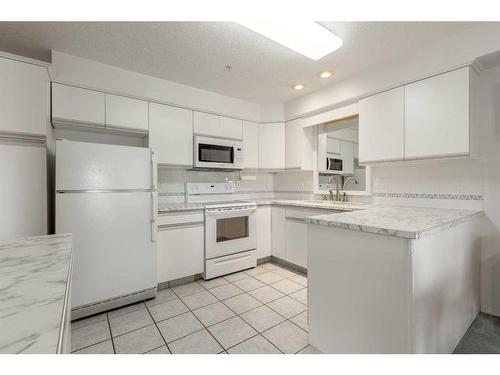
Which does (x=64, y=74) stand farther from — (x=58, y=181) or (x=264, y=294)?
(x=264, y=294)

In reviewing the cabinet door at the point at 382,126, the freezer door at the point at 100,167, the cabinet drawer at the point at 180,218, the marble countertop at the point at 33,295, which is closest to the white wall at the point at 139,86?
the freezer door at the point at 100,167

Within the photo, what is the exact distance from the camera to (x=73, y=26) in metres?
1.73

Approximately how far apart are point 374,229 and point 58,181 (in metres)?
2.29

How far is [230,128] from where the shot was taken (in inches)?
126

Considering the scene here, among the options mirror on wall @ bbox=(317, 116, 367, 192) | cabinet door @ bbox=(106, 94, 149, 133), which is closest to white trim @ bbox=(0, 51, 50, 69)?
cabinet door @ bbox=(106, 94, 149, 133)

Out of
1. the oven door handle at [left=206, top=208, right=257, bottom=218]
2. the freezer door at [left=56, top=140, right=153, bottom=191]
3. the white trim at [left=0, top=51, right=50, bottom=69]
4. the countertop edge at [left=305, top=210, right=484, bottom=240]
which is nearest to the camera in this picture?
the countertop edge at [left=305, top=210, right=484, bottom=240]

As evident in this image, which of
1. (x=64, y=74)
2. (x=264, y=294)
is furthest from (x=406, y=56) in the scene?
(x=64, y=74)

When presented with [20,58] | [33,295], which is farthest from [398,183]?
[20,58]

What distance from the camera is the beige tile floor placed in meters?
1.58

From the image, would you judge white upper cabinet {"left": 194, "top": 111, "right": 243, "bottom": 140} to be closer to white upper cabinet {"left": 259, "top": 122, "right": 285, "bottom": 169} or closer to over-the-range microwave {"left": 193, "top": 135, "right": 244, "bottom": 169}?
over-the-range microwave {"left": 193, "top": 135, "right": 244, "bottom": 169}

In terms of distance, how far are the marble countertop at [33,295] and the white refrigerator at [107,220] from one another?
38.5 inches

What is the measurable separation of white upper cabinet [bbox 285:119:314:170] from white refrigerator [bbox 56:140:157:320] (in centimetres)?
189

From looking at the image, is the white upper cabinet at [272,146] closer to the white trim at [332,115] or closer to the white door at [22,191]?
the white trim at [332,115]
